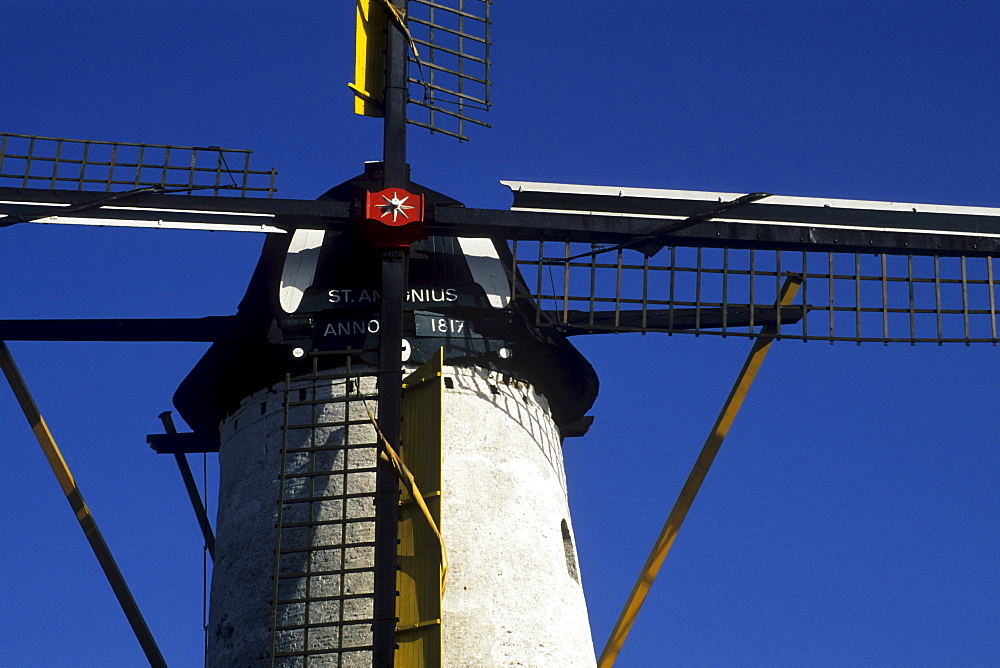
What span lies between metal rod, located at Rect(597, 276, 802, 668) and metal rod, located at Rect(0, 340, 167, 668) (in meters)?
4.84

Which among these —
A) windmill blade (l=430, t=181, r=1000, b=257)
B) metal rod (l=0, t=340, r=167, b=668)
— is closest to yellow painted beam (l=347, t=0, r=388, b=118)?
windmill blade (l=430, t=181, r=1000, b=257)

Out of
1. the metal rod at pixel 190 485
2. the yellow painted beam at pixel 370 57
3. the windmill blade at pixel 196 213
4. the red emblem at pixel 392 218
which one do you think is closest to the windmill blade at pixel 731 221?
the red emblem at pixel 392 218

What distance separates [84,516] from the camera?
1747cm

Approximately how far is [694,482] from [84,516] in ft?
21.5

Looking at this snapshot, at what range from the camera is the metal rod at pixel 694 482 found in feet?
56.2

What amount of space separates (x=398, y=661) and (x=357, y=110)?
591 centimetres

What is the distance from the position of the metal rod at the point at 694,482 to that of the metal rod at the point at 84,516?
4841mm

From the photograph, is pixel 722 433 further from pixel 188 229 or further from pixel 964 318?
pixel 188 229

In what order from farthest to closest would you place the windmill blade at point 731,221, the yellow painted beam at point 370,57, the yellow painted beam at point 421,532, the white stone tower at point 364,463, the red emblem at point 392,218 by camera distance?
the yellow painted beam at point 370,57 → the windmill blade at point 731,221 → the red emblem at point 392,218 → the white stone tower at point 364,463 → the yellow painted beam at point 421,532

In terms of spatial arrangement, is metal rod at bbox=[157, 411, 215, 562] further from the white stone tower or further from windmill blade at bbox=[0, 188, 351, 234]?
windmill blade at bbox=[0, 188, 351, 234]

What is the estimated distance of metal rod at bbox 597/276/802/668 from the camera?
17141 mm

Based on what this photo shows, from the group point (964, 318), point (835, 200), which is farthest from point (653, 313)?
point (964, 318)

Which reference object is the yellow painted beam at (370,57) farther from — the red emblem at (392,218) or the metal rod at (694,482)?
the metal rod at (694,482)

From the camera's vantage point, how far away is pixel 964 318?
1788 cm
